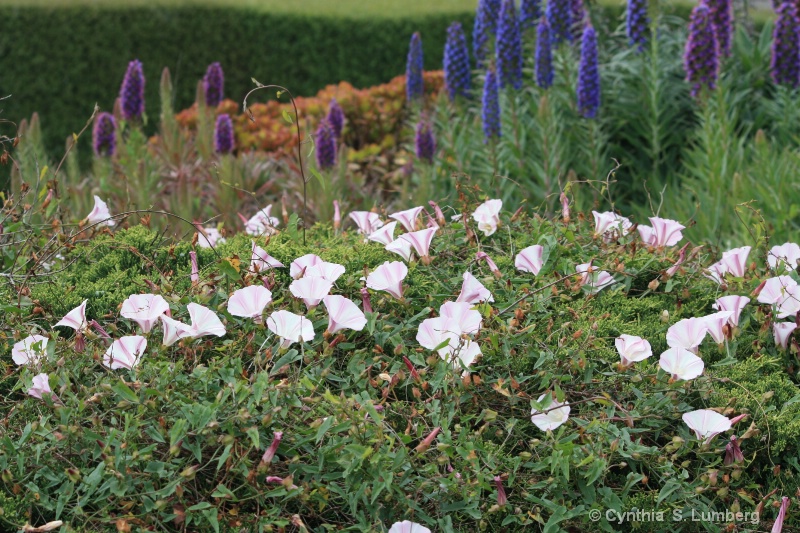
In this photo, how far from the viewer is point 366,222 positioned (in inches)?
100

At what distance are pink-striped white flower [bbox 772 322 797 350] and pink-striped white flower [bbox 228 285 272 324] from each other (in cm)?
116

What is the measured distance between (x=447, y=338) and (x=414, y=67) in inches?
179

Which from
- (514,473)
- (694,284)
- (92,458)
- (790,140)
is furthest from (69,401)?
(790,140)

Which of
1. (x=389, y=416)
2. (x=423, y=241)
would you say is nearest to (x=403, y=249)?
(x=423, y=241)

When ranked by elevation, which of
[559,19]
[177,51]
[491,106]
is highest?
[559,19]

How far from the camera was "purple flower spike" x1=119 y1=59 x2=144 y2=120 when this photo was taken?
516 cm

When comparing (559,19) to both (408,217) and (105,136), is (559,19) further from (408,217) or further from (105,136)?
(408,217)

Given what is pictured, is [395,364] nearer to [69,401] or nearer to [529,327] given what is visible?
[529,327]

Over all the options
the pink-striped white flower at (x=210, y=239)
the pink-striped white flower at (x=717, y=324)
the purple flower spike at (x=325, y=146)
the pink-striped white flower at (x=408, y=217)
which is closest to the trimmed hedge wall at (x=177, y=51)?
the purple flower spike at (x=325, y=146)

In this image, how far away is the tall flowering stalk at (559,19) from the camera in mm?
5879

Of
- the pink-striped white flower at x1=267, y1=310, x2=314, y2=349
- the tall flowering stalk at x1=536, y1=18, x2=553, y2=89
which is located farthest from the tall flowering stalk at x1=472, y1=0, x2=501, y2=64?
the pink-striped white flower at x1=267, y1=310, x2=314, y2=349

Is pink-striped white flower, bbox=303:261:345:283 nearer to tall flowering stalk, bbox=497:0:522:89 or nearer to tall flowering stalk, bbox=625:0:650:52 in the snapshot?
tall flowering stalk, bbox=497:0:522:89

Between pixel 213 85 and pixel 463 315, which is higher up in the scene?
pixel 463 315

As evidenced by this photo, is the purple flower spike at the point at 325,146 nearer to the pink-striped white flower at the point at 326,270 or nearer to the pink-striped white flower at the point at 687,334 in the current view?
the pink-striped white flower at the point at 326,270
